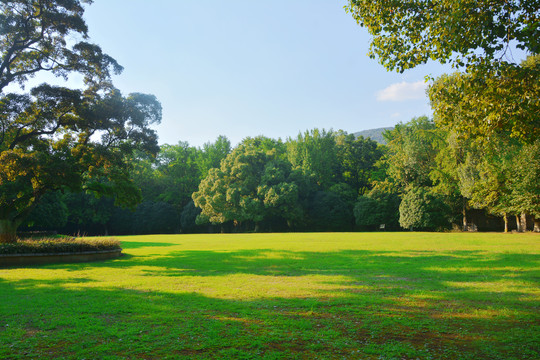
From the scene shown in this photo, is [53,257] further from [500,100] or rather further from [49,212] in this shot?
[49,212]

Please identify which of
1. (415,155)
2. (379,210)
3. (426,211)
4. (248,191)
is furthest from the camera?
(379,210)

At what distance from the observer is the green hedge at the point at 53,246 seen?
1585 centimetres

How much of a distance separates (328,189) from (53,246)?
168 feet

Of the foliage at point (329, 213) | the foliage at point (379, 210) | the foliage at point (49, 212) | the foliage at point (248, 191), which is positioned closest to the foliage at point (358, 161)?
the foliage at point (329, 213)

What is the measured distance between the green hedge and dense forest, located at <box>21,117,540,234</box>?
64.0 feet

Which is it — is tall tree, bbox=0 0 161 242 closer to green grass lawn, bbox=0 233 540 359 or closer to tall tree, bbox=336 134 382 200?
green grass lawn, bbox=0 233 540 359

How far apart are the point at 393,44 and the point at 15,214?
19845mm

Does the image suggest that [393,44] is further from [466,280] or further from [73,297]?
[73,297]

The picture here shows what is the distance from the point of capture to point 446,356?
4.42 metres

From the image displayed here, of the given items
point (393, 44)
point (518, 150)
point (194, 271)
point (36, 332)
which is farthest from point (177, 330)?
point (518, 150)

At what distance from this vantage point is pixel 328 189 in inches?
2504

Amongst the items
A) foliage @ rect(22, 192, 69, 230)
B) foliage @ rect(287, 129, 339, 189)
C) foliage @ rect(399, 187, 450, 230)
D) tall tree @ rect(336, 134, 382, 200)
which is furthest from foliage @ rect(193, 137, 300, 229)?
foliage @ rect(22, 192, 69, 230)

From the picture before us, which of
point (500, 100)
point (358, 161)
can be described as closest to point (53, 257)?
point (500, 100)

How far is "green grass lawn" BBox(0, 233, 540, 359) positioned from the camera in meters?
4.74
